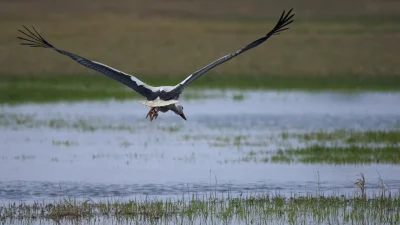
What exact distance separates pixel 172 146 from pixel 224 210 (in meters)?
7.92

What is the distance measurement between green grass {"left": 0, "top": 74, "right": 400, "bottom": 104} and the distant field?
5 cm

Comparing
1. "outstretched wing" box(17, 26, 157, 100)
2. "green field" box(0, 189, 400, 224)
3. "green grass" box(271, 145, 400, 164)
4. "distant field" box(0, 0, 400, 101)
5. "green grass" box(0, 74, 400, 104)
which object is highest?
"distant field" box(0, 0, 400, 101)

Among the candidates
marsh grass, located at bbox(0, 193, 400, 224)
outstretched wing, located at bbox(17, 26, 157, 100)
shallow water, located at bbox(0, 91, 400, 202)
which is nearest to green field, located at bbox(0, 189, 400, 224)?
marsh grass, located at bbox(0, 193, 400, 224)

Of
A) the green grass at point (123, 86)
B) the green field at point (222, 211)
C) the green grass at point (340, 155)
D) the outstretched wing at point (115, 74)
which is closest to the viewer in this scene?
the green field at point (222, 211)

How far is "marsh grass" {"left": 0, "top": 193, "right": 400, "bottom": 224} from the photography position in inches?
529

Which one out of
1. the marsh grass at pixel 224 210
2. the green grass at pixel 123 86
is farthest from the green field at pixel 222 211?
the green grass at pixel 123 86

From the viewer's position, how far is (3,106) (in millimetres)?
32062

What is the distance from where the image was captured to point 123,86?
1641 inches

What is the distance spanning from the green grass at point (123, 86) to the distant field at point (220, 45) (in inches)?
2.1

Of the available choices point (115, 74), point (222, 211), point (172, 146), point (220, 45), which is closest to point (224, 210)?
point (222, 211)

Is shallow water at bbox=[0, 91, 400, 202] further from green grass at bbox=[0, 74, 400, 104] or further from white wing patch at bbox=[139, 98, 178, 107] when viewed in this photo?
green grass at bbox=[0, 74, 400, 104]

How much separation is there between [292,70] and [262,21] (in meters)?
17.3

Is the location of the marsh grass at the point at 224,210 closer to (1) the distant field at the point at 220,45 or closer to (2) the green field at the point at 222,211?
(2) the green field at the point at 222,211

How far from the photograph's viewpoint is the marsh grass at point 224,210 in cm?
1344
